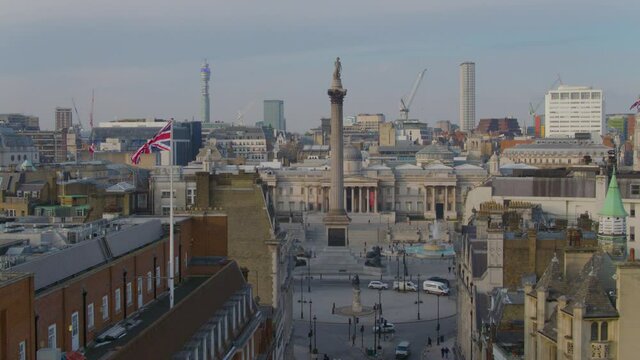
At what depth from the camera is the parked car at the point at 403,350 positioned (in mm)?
71625

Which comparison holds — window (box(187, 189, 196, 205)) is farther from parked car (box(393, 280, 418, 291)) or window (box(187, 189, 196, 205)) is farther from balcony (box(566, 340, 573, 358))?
balcony (box(566, 340, 573, 358))

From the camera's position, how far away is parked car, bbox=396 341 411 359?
71625 millimetres

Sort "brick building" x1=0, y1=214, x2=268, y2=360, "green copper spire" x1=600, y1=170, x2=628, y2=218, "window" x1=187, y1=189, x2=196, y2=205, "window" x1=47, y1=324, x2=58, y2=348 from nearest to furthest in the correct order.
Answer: "brick building" x1=0, y1=214, x2=268, y2=360
"window" x1=47, y1=324, x2=58, y2=348
"green copper spire" x1=600, y1=170, x2=628, y2=218
"window" x1=187, y1=189, x2=196, y2=205

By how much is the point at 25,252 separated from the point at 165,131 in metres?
13.2

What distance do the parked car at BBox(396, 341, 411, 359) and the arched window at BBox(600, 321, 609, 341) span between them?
40.7 meters

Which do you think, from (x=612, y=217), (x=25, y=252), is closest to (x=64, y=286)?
(x=25, y=252)

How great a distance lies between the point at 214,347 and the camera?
35969 millimetres

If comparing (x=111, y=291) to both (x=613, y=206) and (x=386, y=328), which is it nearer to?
(x=613, y=206)

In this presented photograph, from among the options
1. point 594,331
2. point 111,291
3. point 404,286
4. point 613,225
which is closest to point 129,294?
point 111,291

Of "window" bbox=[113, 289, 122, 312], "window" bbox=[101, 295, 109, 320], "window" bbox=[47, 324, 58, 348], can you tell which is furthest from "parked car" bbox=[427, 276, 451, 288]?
"window" bbox=[47, 324, 58, 348]

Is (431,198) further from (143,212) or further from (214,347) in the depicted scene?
(214,347)

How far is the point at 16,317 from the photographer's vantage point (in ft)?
81.7

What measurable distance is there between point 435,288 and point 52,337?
240 feet

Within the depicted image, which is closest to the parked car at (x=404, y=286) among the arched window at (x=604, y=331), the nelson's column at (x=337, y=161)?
the nelson's column at (x=337, y=161)
